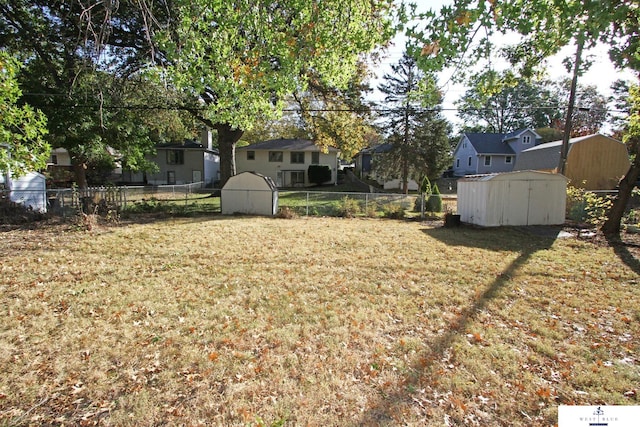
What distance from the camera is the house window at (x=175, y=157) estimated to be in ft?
103

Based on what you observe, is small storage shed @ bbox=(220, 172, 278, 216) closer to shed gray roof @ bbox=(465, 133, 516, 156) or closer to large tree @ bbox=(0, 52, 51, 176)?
large tree @ bbox=(0, 52, 51, 176)

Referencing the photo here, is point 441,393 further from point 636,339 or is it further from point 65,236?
point 65,236

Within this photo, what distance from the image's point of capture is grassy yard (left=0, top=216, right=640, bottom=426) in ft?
8.73

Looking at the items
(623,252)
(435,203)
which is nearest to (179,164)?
(435,203)

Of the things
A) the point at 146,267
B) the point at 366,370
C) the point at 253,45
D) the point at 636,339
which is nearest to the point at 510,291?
the point at 636,339

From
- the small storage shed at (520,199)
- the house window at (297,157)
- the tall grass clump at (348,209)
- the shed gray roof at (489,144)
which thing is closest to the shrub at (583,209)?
the small storage shed at (520,199)

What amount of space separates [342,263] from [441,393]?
4133 millimetres

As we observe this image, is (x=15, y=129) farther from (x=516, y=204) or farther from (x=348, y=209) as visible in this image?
(x=516, y=204)

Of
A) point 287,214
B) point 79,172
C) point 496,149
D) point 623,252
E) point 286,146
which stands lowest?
point 623,252

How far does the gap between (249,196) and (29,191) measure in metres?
8.08

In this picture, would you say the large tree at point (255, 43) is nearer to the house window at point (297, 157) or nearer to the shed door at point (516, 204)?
the shed door at point (516, 204)

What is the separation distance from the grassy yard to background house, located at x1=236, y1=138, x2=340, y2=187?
2634 centimetres

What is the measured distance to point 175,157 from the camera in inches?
1245

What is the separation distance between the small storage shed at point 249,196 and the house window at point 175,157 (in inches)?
765
